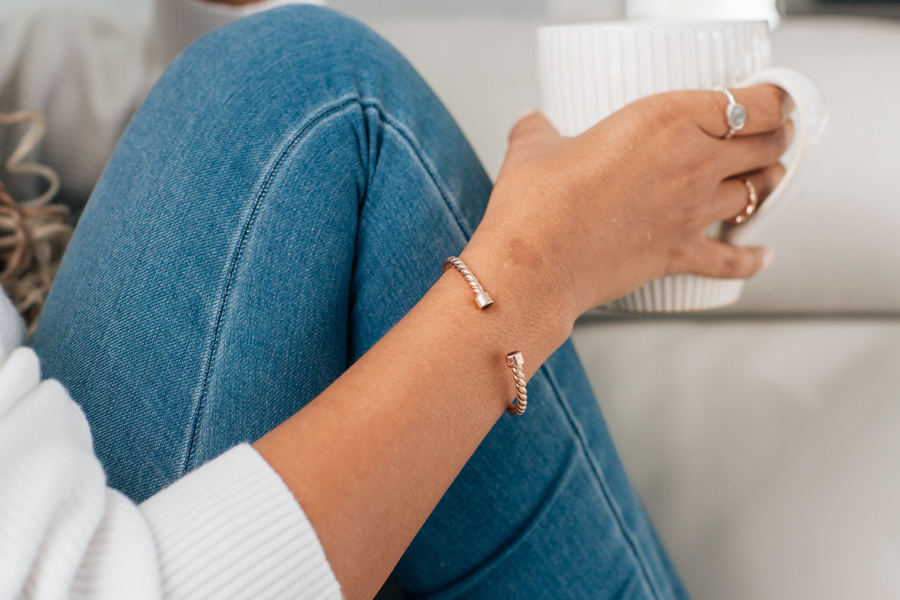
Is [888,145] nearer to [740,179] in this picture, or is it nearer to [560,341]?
[740,179]

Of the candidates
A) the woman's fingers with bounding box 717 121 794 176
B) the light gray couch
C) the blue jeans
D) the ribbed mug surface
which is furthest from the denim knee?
the light gray couch

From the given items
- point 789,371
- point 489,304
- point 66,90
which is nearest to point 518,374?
A: point 489,304

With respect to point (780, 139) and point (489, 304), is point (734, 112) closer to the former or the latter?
point (780, 139)

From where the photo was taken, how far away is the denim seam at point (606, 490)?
465 millimetres

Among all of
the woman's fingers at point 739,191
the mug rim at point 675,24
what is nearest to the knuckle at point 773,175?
the woman's fingers at point 739,191

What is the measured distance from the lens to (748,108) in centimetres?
44

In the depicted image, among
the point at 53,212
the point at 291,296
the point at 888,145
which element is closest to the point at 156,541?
the point at 291,296

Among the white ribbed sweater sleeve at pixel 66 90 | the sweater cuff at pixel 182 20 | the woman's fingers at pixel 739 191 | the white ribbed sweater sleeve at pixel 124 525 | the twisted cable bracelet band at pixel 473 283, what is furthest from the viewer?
the sweater cuff at pixel 182 20

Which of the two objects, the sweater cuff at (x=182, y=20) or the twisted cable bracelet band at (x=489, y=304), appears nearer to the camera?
the twisted cable bracelet band at (x=489, y=304)

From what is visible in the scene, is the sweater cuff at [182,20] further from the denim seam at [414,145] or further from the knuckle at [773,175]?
the knuckle at [773,175]

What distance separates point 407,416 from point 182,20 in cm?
68

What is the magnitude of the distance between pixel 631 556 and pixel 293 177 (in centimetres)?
33

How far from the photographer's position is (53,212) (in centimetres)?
63

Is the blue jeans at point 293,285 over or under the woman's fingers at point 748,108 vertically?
under
